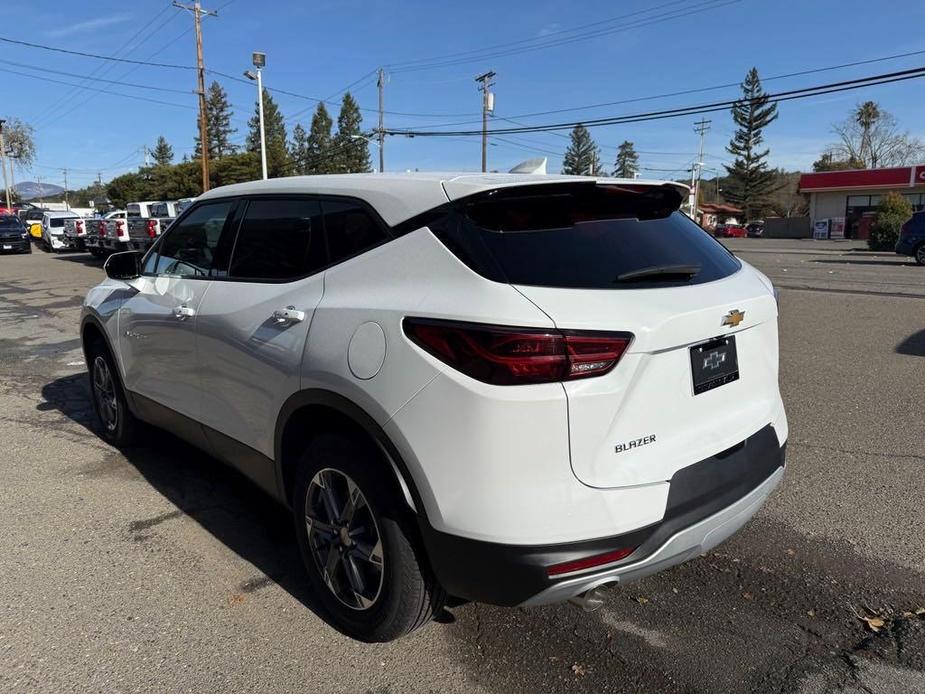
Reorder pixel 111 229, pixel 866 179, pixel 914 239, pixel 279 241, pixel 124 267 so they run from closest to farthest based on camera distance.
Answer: pixel 279 241, pixel 124 267, pixel 111 229, pixel 914 239, pixel 866 179

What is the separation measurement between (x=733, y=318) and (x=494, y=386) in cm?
104

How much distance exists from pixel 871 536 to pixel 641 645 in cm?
167

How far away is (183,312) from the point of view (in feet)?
12.0

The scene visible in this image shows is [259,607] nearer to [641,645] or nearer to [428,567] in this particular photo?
[428,567]

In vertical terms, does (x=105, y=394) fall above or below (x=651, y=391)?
below

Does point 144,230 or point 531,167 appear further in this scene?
point 144,230

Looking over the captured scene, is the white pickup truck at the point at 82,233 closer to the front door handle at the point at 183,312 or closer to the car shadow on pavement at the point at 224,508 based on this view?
the car shadow on pavement at the point at 224,508

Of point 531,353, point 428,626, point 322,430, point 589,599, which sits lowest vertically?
point 428,626

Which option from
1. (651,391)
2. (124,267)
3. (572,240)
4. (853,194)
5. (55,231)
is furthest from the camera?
(853,194)

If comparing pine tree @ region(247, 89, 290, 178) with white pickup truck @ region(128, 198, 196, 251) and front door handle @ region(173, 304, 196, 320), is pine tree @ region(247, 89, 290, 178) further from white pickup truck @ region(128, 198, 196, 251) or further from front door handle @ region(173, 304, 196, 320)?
front door handle @ region(173, 304, 196, 320)

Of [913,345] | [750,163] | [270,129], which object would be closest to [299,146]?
[270,129]

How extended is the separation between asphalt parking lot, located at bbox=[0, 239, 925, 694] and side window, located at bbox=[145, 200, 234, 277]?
1377 mm

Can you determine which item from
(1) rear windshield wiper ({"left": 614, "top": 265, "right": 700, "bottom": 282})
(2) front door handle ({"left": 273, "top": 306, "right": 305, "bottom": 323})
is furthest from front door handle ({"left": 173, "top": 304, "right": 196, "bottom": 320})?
(1) rear windshield wiper ({"left": 614, "top": 265, "right": 700, "bottom": 282})

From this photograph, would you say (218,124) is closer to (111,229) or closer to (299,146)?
(299,146)
